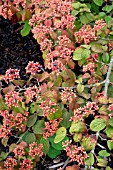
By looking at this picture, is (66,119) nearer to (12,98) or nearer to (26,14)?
(12,98)

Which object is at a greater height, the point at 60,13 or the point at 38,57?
the point at 60,13

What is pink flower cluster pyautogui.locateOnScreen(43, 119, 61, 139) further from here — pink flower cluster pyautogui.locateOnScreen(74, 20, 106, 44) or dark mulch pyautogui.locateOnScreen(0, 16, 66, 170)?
dark mulch pyautogui.locateOnScreen(0, 16, 66, 170)

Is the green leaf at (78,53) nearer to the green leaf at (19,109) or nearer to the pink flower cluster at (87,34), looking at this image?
the pink flower cluster at (87,34)

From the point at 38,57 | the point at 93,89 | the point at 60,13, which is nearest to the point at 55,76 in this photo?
the point at 93,89

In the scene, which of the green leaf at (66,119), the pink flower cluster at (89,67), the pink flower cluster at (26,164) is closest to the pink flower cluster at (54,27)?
the pink flower cluster at (89,67)

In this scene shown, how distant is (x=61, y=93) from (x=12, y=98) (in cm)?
23

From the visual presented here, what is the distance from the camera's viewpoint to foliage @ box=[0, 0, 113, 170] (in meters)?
A: 1.76

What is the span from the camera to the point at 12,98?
70.1 inches

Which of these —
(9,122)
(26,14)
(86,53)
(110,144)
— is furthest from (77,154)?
(26,14)

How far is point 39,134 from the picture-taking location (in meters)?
1.95

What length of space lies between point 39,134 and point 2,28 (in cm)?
141

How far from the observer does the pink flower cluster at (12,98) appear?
1.78 m

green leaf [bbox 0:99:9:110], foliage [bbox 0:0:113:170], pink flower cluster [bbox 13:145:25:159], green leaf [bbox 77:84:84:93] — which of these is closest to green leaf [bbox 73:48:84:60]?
foliage [bbox 0:0:113:170]

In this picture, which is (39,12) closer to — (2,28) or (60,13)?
(60,13)
